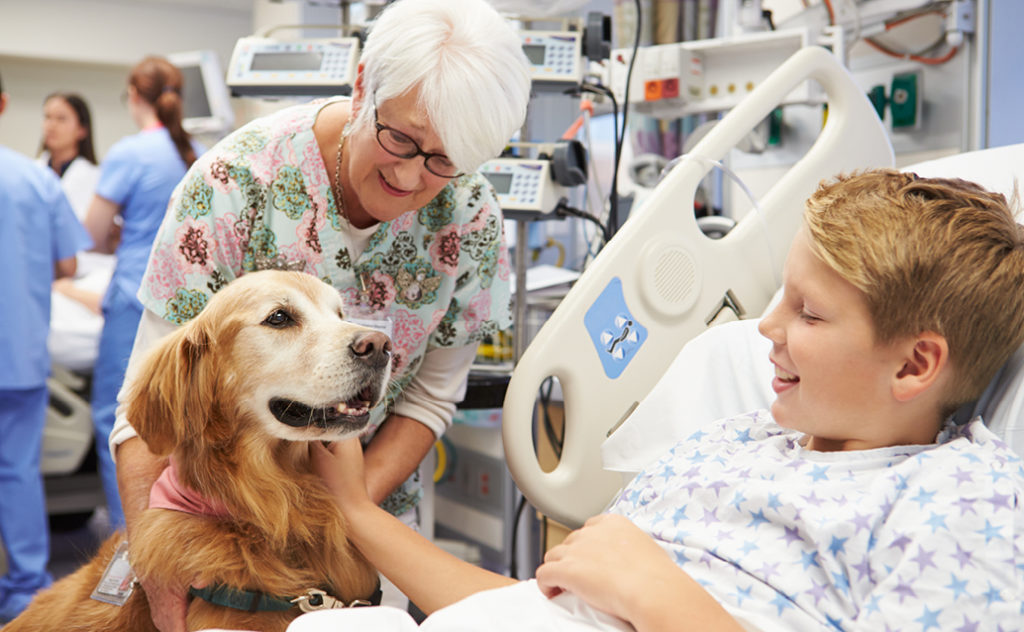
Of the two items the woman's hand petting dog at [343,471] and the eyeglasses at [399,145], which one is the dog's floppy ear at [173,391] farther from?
the eyeglasses at [399,145]

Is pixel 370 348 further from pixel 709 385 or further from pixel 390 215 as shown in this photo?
pixel 709 385

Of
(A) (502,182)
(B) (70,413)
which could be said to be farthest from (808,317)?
(B) (70,413)

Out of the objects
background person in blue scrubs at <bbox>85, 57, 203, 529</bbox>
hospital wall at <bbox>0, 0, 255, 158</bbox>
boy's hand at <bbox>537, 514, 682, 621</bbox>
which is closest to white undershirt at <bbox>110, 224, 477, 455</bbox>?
boy's hand at <bbox>537, 514, 682, 621</bbox>

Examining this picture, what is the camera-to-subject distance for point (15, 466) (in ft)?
10.7

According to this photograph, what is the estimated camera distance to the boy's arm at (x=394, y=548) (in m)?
1.18

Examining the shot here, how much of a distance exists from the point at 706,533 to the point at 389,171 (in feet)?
2.34

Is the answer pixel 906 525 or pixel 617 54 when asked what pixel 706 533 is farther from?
pixel 617 54

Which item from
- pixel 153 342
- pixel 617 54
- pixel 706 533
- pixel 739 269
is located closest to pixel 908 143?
pixel 617 54

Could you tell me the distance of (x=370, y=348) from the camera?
4.14ft


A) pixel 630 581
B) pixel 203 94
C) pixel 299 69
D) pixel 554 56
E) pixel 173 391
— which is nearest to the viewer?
pixel 630 581

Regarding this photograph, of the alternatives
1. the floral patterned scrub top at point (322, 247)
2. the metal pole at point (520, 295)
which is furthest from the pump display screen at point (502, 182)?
the floral patterned scrub top at point (322, 247)

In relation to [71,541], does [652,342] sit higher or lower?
higher

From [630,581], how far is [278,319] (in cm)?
66

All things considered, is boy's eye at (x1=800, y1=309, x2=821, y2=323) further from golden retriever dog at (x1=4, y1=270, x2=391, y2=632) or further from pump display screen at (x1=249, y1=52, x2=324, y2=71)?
pump display screen at (x1=249, y1=52, x2=324, y2=71)
